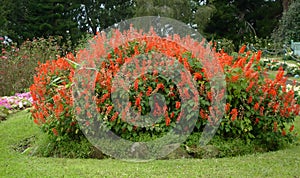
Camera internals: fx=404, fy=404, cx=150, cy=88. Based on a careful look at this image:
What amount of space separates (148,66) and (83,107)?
895mm

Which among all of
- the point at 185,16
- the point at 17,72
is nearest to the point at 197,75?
the point at 17,72

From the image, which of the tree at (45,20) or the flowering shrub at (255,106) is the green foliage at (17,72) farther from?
the tree at (45,20)

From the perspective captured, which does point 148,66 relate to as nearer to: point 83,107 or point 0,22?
point 83,107

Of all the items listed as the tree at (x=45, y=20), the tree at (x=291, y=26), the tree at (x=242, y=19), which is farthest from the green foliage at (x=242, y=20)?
the tree at (x=45, y=20)

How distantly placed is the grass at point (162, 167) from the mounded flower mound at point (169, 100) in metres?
0.42

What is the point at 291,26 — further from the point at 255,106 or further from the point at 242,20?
the point at 255,106

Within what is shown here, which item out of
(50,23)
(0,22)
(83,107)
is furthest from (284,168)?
(50,23)

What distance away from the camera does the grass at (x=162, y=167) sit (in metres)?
3.79

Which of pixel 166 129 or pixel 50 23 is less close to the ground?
pixel 50 23

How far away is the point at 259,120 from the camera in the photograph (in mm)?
4707

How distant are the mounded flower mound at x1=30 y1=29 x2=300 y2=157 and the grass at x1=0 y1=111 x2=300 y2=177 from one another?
418mm

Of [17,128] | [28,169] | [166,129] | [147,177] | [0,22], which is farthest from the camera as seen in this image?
[0,22]

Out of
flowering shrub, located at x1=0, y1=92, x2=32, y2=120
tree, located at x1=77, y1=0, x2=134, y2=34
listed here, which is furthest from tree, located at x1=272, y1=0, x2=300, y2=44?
tree, located at x1=77, y1=0, x2=134, y2=34

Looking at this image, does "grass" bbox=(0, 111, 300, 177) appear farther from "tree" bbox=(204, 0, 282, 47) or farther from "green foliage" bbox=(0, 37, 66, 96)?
"tree" bbox=(204, 0, 282, 47)
